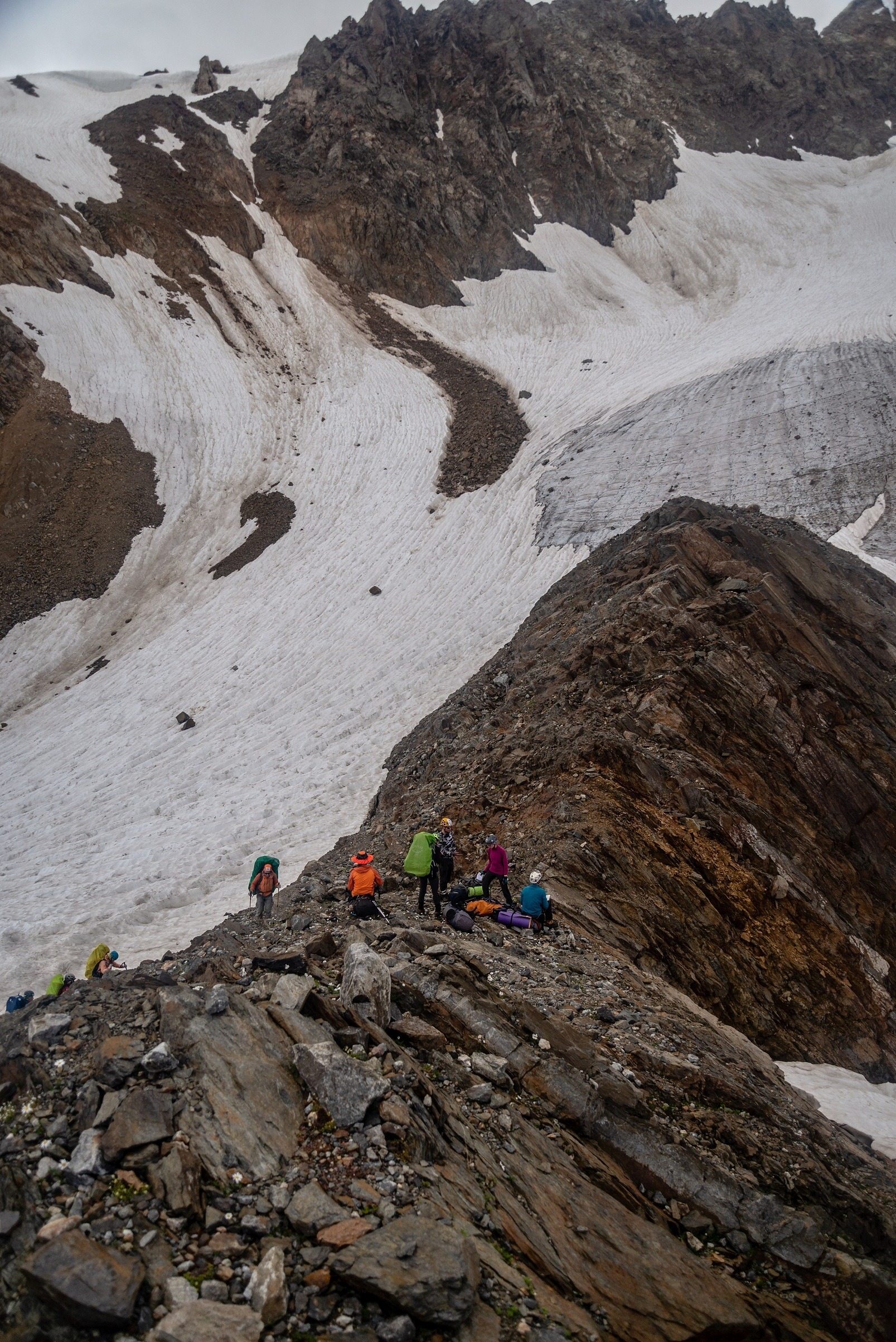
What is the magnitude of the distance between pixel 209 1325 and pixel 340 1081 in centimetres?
164

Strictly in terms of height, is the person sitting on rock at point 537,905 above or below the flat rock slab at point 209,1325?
below

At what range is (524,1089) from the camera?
627 centimetres

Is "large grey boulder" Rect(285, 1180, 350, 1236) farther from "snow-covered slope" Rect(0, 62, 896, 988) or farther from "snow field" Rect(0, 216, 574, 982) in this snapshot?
"snow-covered slope" Rect(0, 62, 896, 988)

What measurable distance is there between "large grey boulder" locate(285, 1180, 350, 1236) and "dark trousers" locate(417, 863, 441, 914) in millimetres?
5108

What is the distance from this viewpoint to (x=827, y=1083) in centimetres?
938

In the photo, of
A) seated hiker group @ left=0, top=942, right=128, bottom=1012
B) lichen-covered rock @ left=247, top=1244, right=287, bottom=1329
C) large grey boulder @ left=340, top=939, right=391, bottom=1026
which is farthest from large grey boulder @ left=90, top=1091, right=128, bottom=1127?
seated hiker group @ left=0, top=942, right=128, bottom=1012

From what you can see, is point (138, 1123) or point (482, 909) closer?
point (138, 1123)

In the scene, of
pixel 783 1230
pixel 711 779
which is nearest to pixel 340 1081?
pixel 783 1230

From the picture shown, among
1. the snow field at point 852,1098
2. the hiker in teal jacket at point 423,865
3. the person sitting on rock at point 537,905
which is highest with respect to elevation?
the hiker in teal jacket at point 423,865

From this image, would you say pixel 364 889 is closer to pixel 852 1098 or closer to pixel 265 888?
pixel 265 888

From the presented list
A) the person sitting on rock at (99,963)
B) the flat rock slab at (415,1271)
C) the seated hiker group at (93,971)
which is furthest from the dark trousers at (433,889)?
the flat rock slab at (415,1271)

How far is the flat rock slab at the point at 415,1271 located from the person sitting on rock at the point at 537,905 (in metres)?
4.84

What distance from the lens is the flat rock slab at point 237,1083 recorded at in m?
4.70

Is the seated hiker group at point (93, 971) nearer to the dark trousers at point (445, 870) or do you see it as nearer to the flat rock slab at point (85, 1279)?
the dark trousers at point (445, 870)
